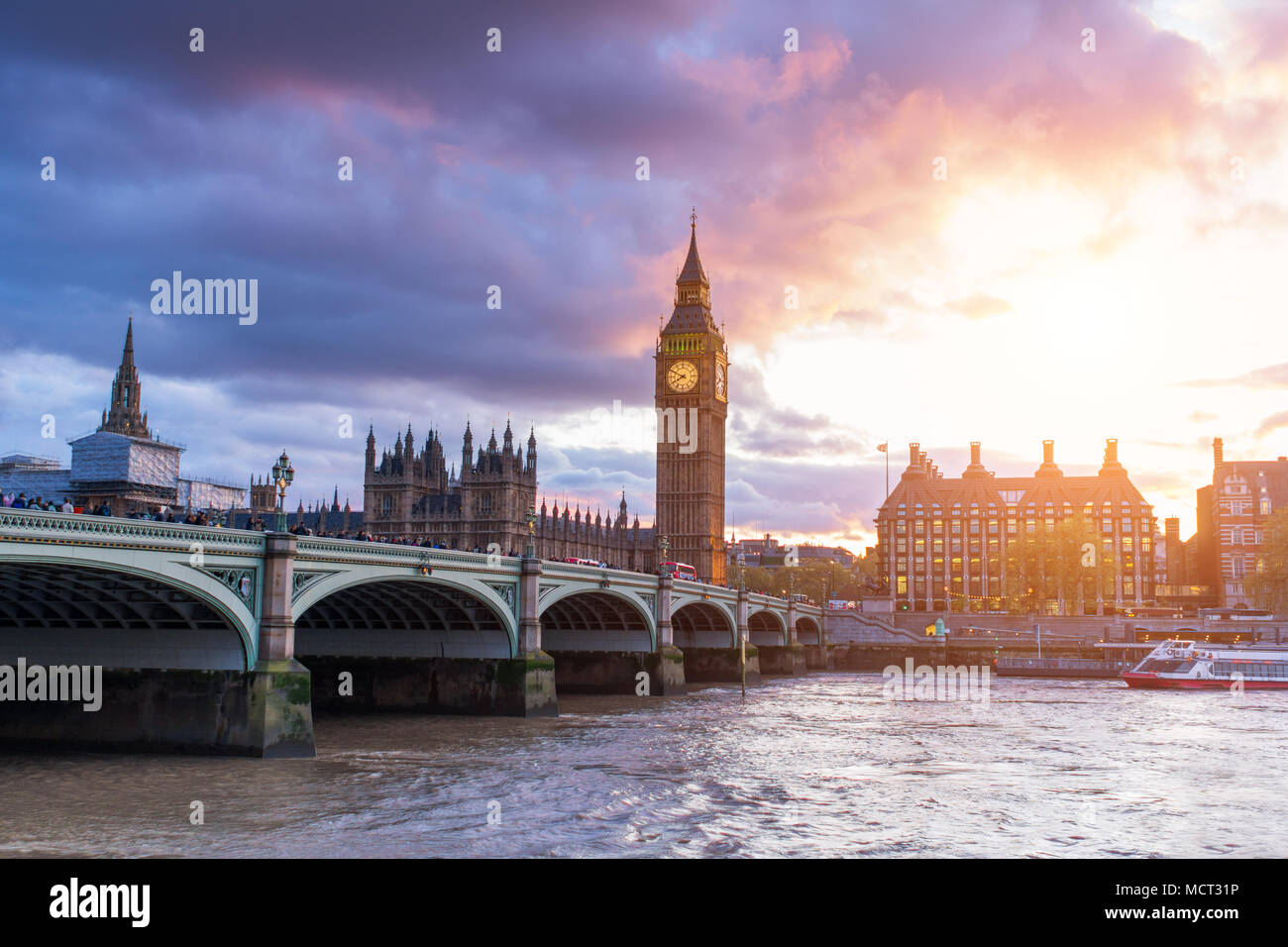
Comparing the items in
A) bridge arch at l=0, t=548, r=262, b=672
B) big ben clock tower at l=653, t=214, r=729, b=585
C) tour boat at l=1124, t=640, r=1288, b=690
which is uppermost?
big ben clock tower at l=653, t=214, r=729, b=585

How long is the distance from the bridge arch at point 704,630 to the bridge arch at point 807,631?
2180 cm

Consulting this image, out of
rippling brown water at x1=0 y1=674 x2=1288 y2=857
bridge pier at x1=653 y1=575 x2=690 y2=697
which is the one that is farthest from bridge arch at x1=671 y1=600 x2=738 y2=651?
rippling brown water at x1=0 y1=674 x2=1288 y2=857

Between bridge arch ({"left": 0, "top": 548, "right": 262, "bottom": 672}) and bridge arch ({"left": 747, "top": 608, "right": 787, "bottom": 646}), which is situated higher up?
bridge arch ({"left": 0, "top": 548, "right": 262, "bottom": 672})

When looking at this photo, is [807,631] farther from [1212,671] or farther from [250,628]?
[250,628]

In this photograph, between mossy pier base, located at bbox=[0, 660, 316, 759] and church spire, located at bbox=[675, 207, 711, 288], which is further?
church spire, located at bbox=[675, 207, 711, 288]

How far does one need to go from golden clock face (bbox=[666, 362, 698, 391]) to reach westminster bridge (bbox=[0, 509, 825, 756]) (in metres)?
109

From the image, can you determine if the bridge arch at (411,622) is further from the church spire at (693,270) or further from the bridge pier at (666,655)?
the church spire at (693,270)

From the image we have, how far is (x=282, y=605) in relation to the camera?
3331cm

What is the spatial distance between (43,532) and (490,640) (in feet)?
78.4

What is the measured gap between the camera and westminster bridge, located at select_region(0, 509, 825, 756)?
2989cm

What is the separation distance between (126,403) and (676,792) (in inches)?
5625

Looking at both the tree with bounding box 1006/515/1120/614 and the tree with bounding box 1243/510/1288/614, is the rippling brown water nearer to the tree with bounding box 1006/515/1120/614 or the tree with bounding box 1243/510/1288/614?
the tree with bounding box 1243/510/1288/614

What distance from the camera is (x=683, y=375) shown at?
162750 millimetres
